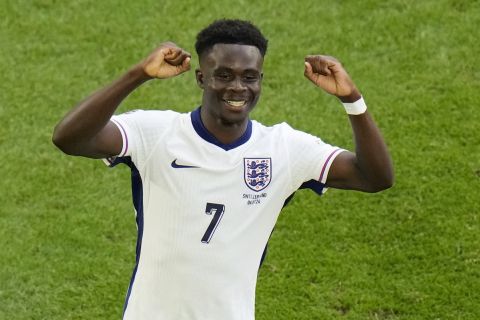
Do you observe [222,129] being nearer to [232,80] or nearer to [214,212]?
[232,80]

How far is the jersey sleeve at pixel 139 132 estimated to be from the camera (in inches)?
195

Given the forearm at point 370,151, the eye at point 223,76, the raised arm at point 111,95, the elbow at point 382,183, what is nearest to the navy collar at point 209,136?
the eye at point 223,76

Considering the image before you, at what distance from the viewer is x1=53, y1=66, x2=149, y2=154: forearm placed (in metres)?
4.70

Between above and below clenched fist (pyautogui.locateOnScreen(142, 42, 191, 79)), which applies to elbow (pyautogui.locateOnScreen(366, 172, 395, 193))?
below

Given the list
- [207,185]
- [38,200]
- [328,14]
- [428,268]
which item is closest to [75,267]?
[38,200]

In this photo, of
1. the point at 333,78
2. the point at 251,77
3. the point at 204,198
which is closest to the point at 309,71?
the point at 333,78

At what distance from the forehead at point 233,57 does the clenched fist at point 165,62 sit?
0.21m

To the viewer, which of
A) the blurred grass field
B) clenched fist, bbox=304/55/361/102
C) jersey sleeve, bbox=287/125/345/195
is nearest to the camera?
clenched fist, bbox=304/55/361/102

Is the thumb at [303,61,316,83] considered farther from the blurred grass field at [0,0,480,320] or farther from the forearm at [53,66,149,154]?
the blurred grass field at [0,0,480,320]

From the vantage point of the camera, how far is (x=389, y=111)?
357 inches

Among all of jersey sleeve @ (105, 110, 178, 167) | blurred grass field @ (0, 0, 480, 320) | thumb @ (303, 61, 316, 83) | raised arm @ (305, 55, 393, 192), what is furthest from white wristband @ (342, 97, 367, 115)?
blurred grass field @ (0, 0, 480, 320)

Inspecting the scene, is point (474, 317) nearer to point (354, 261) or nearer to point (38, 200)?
point (354, 261)

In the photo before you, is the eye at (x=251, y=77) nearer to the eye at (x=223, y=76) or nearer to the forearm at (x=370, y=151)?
the eye at (x=223, y=76)

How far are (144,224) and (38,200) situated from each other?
3461 mm
